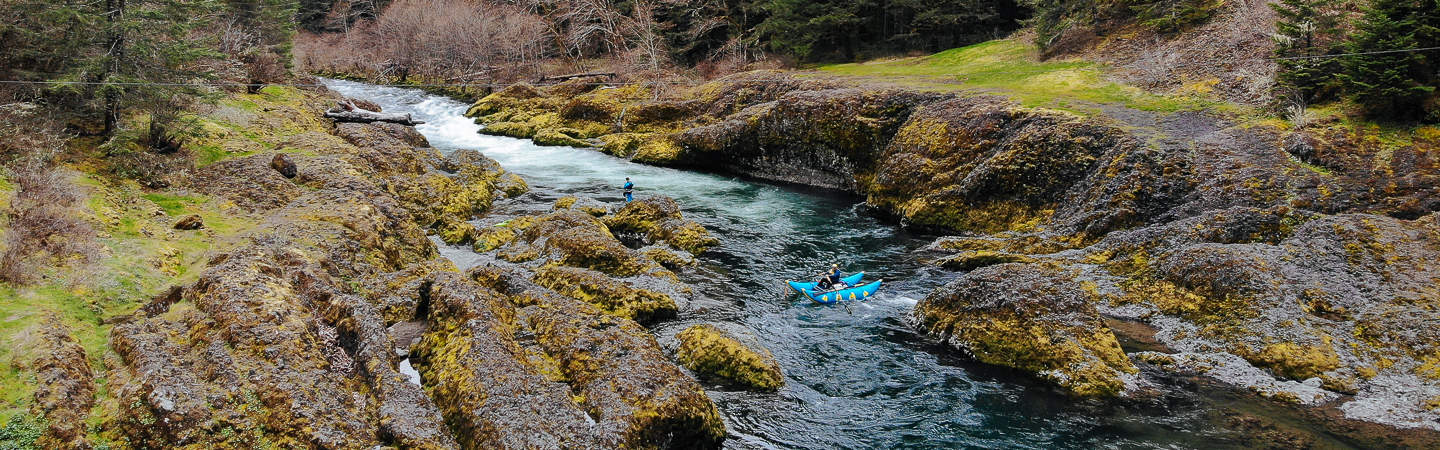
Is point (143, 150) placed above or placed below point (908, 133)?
above

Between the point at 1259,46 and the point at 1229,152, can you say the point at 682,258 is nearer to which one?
the point at 1229,152

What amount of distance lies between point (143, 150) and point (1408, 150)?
96.1 ft

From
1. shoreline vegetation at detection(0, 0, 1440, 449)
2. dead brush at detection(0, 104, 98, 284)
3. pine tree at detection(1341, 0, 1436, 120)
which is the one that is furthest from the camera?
pine tree at detection(1341, 0, 1436, 120)

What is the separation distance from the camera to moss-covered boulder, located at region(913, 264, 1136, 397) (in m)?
11.7

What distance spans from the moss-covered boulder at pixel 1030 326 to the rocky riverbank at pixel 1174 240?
0.03 m

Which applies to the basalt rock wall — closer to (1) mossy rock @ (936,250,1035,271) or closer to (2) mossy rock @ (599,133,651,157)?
(1) mossy rock @ (936,250,1035,271)

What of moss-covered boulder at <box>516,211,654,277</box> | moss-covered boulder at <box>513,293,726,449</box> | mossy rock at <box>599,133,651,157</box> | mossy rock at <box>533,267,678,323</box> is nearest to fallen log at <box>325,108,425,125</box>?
mossy rock at <box>599,133,651,157</box>

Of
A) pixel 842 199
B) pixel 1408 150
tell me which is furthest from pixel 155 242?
pixel 1408 150

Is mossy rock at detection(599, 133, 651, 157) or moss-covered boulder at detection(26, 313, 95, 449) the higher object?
moss-covered boulder at detection(26, 313, 95, 449)

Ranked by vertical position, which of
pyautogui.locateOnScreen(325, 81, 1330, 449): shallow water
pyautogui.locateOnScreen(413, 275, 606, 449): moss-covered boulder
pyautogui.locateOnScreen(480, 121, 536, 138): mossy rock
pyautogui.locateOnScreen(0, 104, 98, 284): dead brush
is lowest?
pyautogui.locateOnScreen(325, 81, 1330, 449): shallow water

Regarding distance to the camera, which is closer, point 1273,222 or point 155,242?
point 155,242

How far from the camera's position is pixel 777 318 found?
1498 cm

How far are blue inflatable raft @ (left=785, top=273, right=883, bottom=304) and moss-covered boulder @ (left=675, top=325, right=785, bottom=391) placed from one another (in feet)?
11.2

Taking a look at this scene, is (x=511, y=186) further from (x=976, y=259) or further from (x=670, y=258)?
(x=976, y=259)
